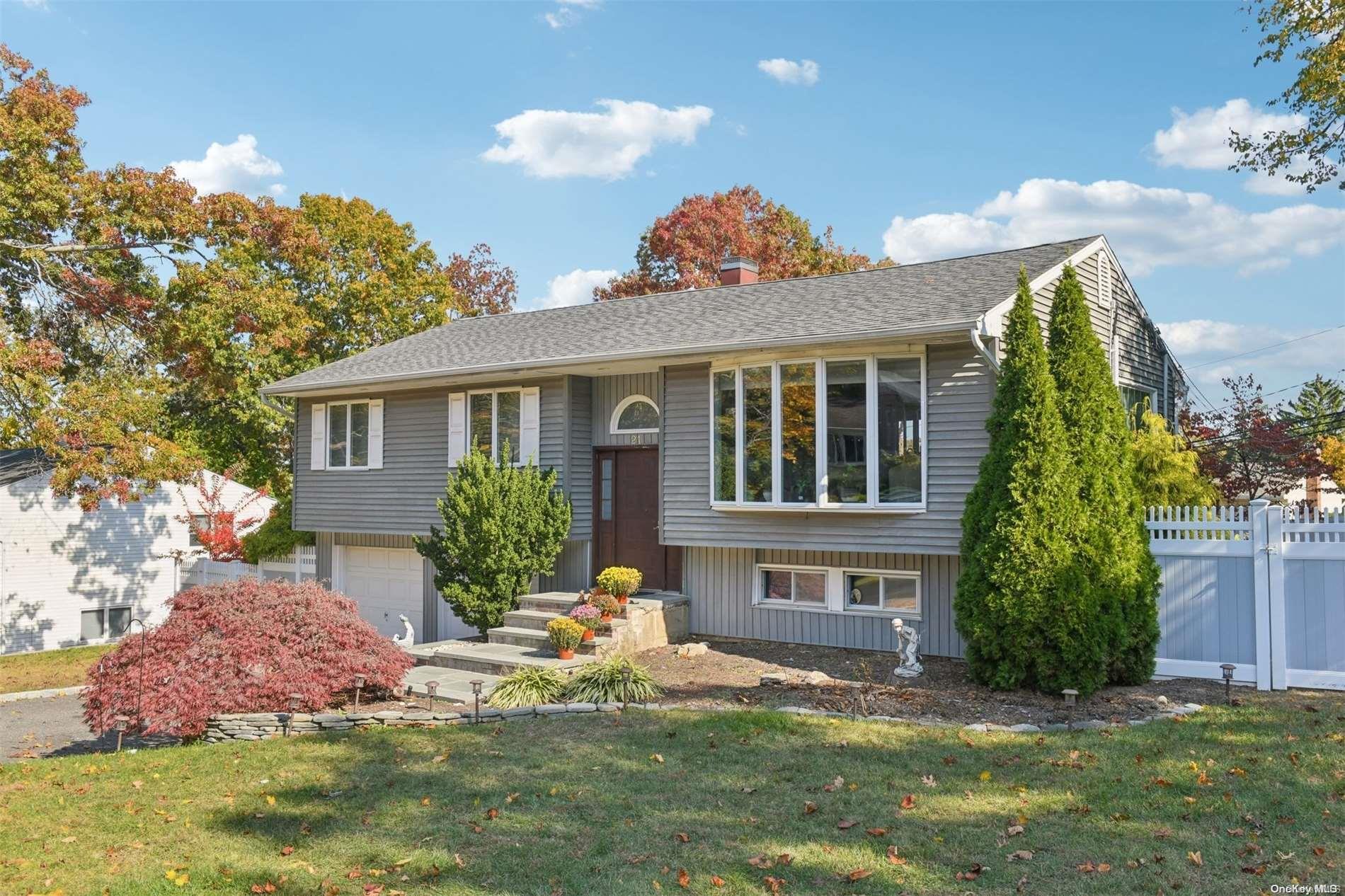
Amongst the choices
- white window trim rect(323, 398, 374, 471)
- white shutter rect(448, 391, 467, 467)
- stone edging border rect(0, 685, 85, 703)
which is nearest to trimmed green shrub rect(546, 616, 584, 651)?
white shutter rect(448, 391, 467, 467)

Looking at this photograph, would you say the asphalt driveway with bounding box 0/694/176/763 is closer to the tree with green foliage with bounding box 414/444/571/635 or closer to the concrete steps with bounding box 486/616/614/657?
the concrete steps with bounding box 486/616/614/657

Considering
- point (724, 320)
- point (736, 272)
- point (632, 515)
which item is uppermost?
point (736, 272)

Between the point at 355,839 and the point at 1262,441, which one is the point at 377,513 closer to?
the point at 355,839

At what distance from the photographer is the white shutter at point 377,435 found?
610 inches

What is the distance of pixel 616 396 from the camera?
1365cm

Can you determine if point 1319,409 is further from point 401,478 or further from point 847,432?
point 401,478

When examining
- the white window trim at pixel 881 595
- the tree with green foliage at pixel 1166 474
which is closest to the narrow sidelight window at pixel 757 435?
the white window trim at pixel 881 595

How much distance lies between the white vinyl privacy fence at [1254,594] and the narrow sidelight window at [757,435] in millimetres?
4230

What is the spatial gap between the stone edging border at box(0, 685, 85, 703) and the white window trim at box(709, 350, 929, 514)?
30.6 ft

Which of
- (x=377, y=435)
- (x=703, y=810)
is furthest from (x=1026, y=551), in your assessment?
(x=377, y=435)

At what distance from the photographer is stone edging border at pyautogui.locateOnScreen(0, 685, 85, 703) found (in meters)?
12.2

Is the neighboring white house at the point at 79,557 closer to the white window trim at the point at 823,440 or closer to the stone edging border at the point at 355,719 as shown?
the stone edging border at the point at 355,719

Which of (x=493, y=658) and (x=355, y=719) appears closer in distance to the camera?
(x=355, y=719)

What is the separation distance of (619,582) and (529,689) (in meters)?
2.59
